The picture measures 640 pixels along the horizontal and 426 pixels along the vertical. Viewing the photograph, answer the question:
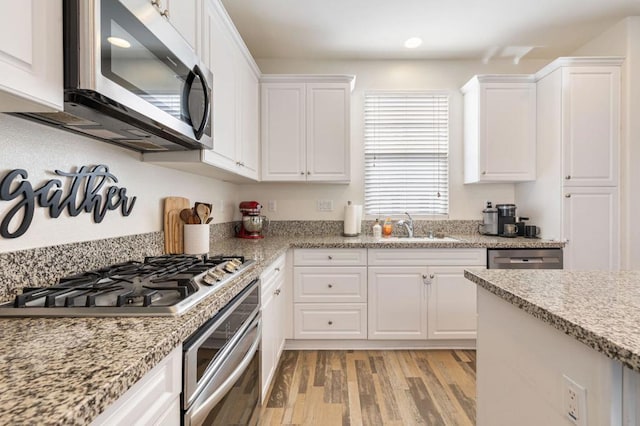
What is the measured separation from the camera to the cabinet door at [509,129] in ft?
9.84

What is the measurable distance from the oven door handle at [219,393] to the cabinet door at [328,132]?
1785mm

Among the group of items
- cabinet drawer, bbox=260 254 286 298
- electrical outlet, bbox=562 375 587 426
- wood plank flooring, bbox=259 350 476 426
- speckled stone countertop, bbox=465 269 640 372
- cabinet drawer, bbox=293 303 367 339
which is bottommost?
wood plank flooring, bbox=259 350 476 426

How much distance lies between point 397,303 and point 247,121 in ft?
6.06

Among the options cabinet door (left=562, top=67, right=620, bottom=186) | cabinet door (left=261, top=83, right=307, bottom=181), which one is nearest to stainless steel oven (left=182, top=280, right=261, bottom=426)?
cabinet door (left=261, top=83, right=307, bottom=181)

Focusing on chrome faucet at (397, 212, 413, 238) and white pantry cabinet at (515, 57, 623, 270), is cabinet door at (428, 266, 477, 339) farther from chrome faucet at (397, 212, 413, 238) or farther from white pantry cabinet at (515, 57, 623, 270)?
white pantry cabinet at (515, 57, 623, 270)

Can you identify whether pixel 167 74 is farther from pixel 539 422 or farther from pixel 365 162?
pixel 365 162

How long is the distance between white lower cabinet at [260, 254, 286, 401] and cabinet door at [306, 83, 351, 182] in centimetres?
→ 92

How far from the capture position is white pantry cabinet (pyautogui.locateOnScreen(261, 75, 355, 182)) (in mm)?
3023

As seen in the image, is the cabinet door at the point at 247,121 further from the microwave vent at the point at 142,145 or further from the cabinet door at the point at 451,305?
the cabinet door at the point at 451,305

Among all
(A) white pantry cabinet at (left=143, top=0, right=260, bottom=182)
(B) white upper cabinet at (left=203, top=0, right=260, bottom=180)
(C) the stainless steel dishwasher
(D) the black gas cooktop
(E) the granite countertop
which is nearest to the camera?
(E) the granite countertop

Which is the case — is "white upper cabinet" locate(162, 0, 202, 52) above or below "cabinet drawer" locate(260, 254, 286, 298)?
above

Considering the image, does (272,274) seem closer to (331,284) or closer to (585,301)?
(331,284)

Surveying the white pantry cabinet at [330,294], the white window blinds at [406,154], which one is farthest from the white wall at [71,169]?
the white window blinds at [406,154]

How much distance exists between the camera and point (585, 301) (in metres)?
0.97
